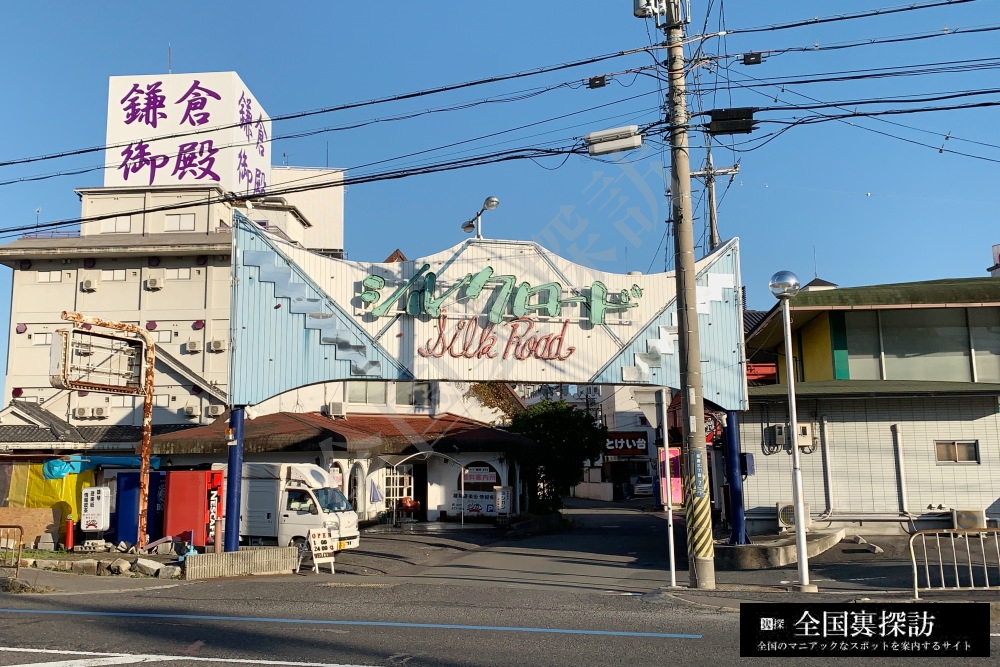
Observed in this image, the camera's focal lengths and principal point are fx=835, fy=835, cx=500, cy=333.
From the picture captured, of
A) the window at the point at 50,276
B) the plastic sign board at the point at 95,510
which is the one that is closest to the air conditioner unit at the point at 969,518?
the plastic sign board at the point at 95,510

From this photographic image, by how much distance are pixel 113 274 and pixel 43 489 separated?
1390cm

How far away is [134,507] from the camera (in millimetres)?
20812

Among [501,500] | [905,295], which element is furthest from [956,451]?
[501,500]

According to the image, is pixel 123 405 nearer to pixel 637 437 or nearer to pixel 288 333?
pixel 288 333

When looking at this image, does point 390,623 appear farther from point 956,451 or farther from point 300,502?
point 956,451

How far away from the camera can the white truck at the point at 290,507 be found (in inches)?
838

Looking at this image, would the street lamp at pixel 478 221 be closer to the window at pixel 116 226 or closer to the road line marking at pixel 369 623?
the road line marking at pixel 369 623

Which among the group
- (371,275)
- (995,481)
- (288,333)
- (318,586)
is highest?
(371,275)

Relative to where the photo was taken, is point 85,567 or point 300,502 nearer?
point 85,567

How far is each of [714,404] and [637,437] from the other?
145 ft

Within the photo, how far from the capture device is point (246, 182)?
121 feet

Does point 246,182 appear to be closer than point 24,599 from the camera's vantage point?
No

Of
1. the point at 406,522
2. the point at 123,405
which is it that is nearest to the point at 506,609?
the point at 406,522

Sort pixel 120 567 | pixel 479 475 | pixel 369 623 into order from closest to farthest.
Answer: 1. pixel 369 623
2. pixel 120 567
3. pixel 479 475
